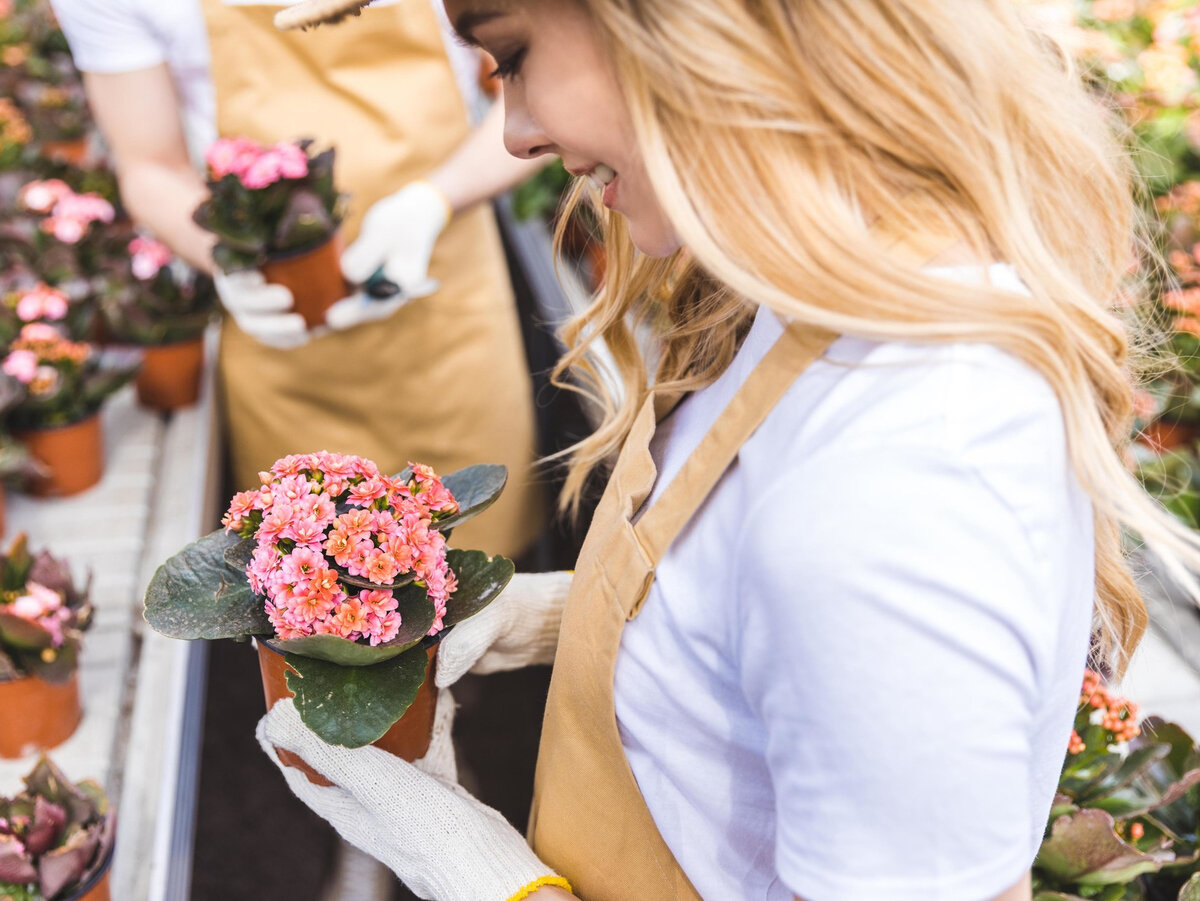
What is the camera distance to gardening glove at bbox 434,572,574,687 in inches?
43.0

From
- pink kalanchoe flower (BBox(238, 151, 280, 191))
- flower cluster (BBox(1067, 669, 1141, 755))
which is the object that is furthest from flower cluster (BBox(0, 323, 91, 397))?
flower cluster (BBox(1067, 669, 1141, 755))

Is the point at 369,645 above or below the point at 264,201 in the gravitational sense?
above

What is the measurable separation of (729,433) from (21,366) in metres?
1.70

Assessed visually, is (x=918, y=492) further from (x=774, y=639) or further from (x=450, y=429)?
(x=450, y=429)

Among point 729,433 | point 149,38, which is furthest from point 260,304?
point 729,433

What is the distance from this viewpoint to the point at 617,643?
81 cm

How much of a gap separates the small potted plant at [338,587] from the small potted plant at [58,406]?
3.79 feet

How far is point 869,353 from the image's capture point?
2.17 ft

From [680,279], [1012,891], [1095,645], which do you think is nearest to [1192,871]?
[1095,645]

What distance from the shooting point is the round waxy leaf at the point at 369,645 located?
34.5 inches

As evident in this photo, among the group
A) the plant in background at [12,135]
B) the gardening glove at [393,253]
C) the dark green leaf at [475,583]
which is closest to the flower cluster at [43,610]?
the gardening glove at [393,253]

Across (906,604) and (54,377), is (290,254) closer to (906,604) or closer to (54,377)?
(54,377)

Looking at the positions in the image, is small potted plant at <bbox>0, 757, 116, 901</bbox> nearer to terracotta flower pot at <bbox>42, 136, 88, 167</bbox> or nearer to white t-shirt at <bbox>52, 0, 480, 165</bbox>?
white t-shirt at <bbox>52, 0, 480, 165</bbox>

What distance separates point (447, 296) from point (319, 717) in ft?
4.13
